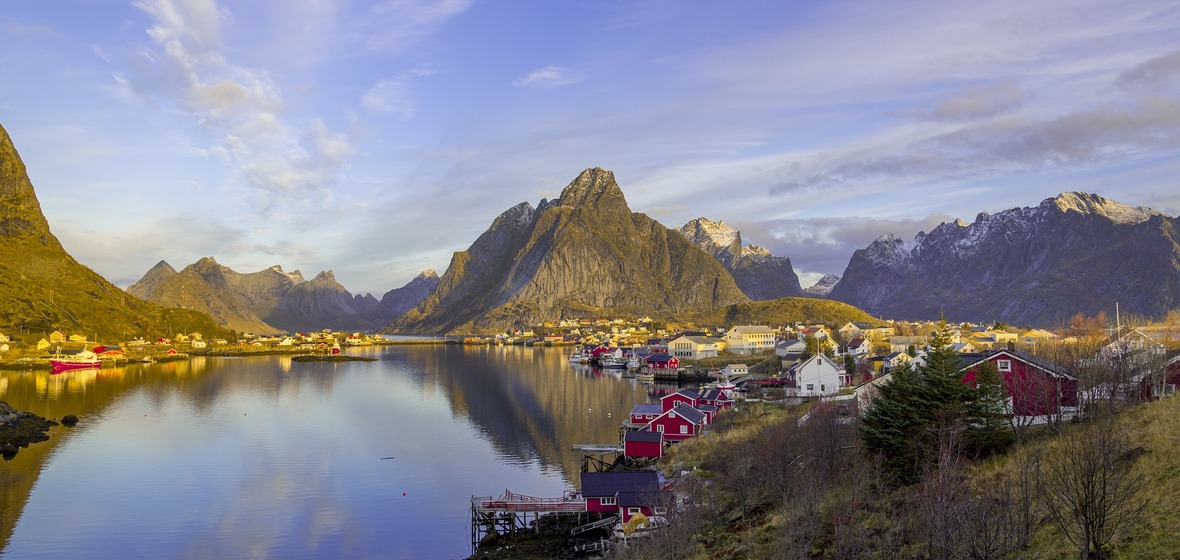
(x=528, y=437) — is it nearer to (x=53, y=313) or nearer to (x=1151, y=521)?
(x=1151, y=521)

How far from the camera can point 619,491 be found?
30.6 meters

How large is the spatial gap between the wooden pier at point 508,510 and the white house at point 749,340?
3641 inches

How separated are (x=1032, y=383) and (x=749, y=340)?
9965 centimetres

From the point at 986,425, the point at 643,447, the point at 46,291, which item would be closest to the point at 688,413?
the point at 643,447

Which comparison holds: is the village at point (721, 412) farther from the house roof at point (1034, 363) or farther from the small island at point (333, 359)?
the small island at point (333, 359)

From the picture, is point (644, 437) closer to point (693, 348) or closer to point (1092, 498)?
point (1092, 498)

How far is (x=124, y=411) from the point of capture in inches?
2474

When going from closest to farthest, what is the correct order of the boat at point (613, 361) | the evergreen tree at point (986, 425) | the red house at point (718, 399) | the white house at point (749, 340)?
the evergreen tree at point (986, 425), the red house at point (718, 399), the boat at point (613, 361), the white house at point (749, 340)

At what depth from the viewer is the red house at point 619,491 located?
29547mm

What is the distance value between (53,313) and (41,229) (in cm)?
4507

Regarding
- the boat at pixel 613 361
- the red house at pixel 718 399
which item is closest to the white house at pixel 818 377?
the red house at pixel 718 399

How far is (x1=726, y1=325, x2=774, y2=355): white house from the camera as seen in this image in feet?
404

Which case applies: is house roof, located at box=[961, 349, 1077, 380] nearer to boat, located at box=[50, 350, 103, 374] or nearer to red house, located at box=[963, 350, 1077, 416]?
red house, located at box=[963, 350, 1077, 416]

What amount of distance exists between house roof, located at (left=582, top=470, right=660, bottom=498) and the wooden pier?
3.09 ft
